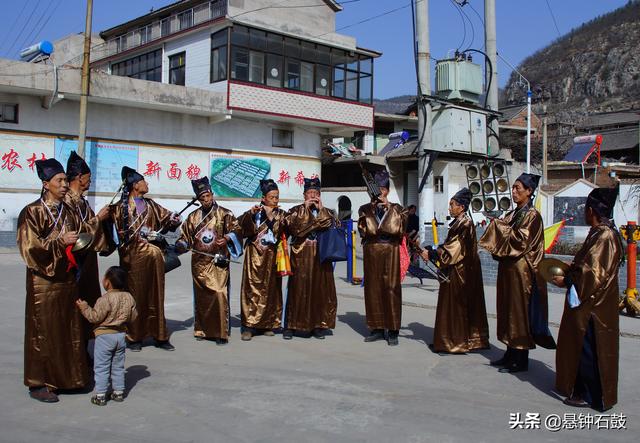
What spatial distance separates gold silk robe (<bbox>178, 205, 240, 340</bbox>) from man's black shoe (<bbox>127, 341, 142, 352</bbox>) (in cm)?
78

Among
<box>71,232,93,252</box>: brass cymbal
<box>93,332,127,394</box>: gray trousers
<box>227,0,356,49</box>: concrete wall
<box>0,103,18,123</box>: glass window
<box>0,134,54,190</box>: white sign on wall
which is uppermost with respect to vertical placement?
<box>227,0,356,49</box>: concrete wall

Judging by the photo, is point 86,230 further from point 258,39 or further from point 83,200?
point 258,39

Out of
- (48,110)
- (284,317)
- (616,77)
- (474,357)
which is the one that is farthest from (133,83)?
(616,77)

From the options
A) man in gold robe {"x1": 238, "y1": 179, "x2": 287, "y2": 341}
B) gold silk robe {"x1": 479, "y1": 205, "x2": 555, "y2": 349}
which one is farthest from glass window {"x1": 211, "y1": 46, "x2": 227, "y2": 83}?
gold silk robe {"x1": 479, "y1": 205, "x2": 555, "y2": 349}

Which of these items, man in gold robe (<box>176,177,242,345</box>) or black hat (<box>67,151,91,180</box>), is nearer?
black hat (<box>67,151,91,180</box>)

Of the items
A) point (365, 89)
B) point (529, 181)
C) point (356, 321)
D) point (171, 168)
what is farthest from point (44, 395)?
point (365, 89)

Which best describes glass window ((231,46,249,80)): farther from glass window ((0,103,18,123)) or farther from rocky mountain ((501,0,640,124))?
rocky mountain ((501,0,640,124))

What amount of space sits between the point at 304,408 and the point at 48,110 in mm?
17699

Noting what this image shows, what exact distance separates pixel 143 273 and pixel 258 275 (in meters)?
1.41

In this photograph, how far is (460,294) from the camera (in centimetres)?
678

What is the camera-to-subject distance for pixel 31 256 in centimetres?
481

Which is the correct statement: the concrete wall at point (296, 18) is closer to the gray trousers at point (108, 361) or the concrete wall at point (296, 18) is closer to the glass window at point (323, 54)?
the glass window at point (323, 54)

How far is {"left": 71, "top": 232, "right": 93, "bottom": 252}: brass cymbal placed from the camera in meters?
4.95

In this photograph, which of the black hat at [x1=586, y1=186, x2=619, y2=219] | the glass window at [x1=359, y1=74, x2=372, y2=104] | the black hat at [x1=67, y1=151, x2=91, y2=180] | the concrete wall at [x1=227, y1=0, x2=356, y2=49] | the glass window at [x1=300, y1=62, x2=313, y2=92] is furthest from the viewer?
the glass window at [x1=359, y1=74, x2=372, y2=104]
